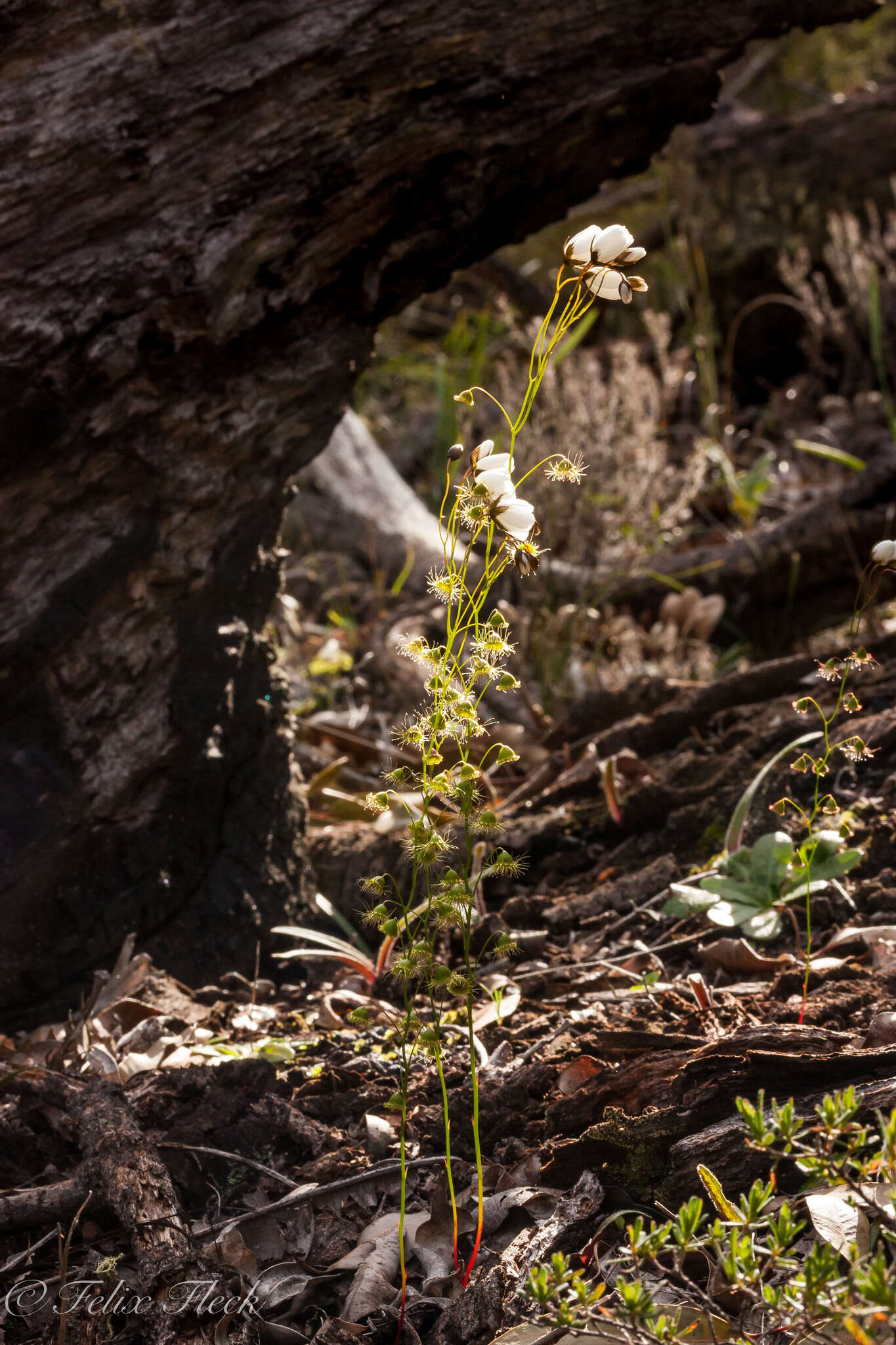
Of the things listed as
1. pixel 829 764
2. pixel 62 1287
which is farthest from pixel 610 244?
pixel 829 764

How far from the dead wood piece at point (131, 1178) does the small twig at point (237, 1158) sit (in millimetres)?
61

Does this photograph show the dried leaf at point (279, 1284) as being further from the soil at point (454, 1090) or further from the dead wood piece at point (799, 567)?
the dead wood piece at point (799, 567)

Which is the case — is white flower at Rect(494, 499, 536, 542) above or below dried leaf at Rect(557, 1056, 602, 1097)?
above

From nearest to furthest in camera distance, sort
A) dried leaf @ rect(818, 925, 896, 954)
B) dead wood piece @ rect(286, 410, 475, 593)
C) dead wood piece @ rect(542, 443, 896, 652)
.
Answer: dried leaf @ rect(818, 925, 896, 954)
dead wood piece @ rect(542, 443, 896, 652)
dead wood piece @ rect(286, 410, 475, 593)

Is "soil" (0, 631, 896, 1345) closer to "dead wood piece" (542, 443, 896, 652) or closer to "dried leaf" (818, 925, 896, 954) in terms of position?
"dried leaf" (818, 925, 896, 954)

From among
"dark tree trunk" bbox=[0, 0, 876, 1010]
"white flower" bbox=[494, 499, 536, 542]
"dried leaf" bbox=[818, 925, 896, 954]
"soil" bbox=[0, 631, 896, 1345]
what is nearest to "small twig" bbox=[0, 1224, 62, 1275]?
"soil" bbox=[0, 631, 896, 1345]

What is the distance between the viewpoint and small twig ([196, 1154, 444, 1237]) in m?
1.46

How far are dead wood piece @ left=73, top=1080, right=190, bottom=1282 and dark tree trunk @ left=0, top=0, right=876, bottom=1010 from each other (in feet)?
2.03

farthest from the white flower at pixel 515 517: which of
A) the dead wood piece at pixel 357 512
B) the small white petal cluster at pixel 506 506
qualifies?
the dead wood piece at pixel 357 512

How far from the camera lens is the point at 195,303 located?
6.70 feet

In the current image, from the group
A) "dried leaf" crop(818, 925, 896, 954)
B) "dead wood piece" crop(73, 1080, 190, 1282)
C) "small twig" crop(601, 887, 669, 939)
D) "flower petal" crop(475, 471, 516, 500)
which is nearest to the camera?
"flower petal" crop(475, 471, 516, 500)

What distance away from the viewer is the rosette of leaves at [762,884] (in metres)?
1.87

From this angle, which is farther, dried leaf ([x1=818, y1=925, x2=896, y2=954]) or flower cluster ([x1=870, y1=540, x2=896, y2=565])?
dried leaf ([x1=818, y1=925, x2=896, y2=954])

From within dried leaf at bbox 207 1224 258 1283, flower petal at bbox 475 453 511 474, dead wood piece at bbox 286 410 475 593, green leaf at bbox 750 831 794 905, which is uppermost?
flower petal at bbox 475 453 511 474
